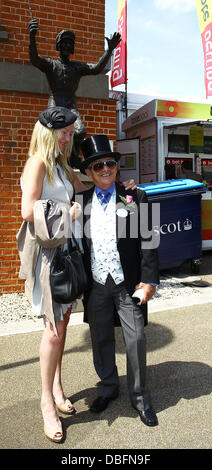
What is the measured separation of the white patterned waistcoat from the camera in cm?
247

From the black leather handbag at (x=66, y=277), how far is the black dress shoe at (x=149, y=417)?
88cm

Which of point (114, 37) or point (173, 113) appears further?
point (173, 113)

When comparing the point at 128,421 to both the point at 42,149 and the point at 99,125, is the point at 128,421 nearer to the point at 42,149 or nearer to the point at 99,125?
the point at 42,149

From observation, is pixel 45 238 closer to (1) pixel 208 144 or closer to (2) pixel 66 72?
(2) pixel 66 72

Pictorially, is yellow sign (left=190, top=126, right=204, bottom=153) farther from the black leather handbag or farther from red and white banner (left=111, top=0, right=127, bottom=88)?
the black leather handbag

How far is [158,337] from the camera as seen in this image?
3.80 m

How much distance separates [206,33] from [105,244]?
8008 mm

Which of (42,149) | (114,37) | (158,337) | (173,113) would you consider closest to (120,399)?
(158,337)

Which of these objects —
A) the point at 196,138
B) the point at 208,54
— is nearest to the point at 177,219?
the point at 196,138

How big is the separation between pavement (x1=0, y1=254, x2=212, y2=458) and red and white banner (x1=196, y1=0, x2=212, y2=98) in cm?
643

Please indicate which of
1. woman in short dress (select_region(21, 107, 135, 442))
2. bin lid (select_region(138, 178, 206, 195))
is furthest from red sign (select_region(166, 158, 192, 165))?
woman in short dress (select_region(21, 107, 135, 442))

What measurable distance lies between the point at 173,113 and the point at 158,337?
211 inches

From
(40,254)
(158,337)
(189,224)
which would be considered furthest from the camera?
(189,224)

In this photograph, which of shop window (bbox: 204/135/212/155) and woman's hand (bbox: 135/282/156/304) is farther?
shop window (bbox: 204/135/212/155)
